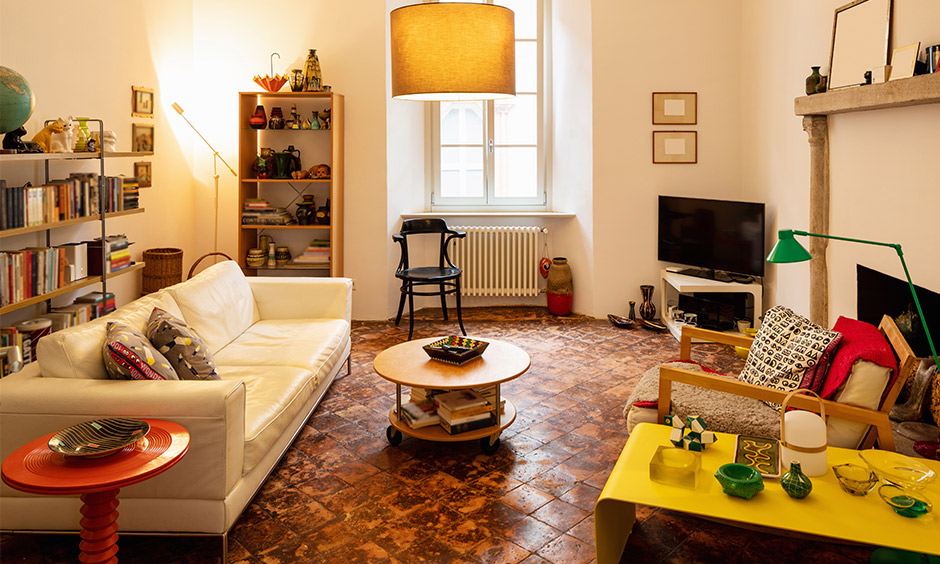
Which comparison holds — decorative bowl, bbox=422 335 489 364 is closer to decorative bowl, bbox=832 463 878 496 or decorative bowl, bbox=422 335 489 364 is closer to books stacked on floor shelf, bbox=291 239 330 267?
decorative bowl, bbox=832 463 878 496

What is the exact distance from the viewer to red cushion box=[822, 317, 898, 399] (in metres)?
2.85

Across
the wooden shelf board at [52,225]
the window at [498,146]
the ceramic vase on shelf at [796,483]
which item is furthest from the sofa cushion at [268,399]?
the window at [498,146]

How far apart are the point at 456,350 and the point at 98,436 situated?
74.3 inches

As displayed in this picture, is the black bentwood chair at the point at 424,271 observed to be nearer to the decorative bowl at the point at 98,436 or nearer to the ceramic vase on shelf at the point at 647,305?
the ceramic vase on shelf at the point at 647,305

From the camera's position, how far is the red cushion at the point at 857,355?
2846mm

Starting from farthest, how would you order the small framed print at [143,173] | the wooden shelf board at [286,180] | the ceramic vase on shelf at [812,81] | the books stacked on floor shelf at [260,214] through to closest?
the books stacked on floor shelf at [260,214], the wooden shelf board at [286,180], the small framed print at [143,173], the ceramic vase on shelf at [812,81]

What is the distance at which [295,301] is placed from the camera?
16.0 ft

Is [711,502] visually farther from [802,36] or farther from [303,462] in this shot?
[802,36]

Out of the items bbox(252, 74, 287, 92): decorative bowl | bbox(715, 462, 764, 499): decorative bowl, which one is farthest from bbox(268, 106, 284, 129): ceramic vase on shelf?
bbox(715, 462, 764, 499): decorative bowl

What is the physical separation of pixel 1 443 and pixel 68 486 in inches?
31.6

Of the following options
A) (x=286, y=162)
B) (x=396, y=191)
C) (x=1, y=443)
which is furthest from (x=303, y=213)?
(x=1, y=443)

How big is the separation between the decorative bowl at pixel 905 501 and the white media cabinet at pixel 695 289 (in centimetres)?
299

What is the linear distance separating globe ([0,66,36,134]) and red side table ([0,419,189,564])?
78.0 inches

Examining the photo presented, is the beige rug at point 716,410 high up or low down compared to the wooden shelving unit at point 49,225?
down
